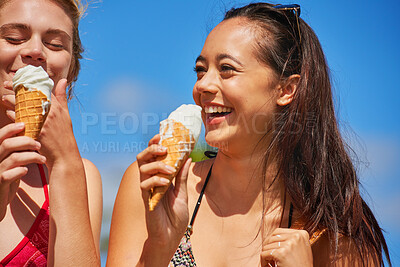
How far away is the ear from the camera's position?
166 inches

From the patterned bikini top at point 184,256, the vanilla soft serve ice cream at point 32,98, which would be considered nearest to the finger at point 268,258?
the patterned bikini top at point 184,256

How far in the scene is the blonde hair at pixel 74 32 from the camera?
3.69 m

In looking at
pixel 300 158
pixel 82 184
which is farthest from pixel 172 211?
pixel 300 158

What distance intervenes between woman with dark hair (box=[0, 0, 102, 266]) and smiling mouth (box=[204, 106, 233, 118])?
1081mm

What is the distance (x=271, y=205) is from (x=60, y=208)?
6.52 ft

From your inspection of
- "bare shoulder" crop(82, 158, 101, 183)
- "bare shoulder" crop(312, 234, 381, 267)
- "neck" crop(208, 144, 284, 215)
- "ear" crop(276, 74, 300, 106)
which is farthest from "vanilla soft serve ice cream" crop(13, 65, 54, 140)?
"bare shoulder" crop(312, 234, 381, 267)

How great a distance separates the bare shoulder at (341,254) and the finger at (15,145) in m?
2.60

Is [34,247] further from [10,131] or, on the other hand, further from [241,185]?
[241,185]

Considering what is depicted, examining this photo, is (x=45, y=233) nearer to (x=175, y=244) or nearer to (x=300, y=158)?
(x=175, y=244)

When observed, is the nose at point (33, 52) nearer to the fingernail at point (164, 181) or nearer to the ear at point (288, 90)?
the fingernail at point (164, 181)

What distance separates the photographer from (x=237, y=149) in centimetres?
405

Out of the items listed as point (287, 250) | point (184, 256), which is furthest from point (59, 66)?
point (287, 250)

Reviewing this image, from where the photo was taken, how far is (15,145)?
255 centimetres

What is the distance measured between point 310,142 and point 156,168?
1.89 meters
